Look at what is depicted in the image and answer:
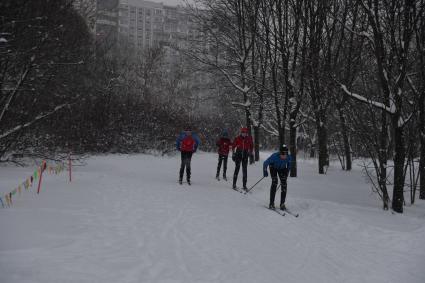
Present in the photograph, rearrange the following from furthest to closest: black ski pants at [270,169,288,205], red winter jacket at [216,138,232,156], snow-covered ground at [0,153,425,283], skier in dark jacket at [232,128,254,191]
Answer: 1. red winter jacket at [216,138,232,156]
2. skier in dark jacket at [232,128,254,191]
3. black ski pants at [270,169,288,205]
4. snow-covered ground at [0,153,425,283]

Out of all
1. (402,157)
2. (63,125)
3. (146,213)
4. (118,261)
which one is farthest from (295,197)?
(63,125)

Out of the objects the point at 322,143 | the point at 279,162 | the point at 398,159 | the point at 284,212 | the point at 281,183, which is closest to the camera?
the point at 398,159

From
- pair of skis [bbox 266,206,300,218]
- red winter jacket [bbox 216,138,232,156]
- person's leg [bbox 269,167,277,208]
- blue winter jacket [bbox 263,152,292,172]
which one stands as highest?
red winter jacket [bbox 216,138,232,156]

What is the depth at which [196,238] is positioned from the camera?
5668 mm

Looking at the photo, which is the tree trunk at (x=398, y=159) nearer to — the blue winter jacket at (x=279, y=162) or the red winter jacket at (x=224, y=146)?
the blue winter jacket at (x=279, y=162)

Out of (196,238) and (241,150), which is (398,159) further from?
(196,238)

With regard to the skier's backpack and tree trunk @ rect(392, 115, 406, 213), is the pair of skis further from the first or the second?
the skier's backpack

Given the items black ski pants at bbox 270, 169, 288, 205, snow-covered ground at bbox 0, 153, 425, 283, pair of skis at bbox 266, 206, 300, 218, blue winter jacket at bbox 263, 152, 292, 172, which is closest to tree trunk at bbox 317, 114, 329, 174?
snow-covered ground at bbox 0, 153, 425, 283

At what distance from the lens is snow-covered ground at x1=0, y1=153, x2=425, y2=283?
420cm

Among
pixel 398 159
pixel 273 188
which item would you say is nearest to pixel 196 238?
pixel 273 188

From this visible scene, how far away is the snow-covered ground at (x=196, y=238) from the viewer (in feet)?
13.8

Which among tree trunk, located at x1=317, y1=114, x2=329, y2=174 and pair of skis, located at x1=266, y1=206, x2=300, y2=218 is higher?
tree trunk, located at x1=317, y1=114, x2=329, y2=174

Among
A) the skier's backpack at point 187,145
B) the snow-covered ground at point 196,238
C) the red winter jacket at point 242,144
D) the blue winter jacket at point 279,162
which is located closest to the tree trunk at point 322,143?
the red winter jacket at point 242,144

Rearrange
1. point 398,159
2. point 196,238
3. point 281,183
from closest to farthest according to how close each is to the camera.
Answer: point 196,238, point 398,159, point 281,183
